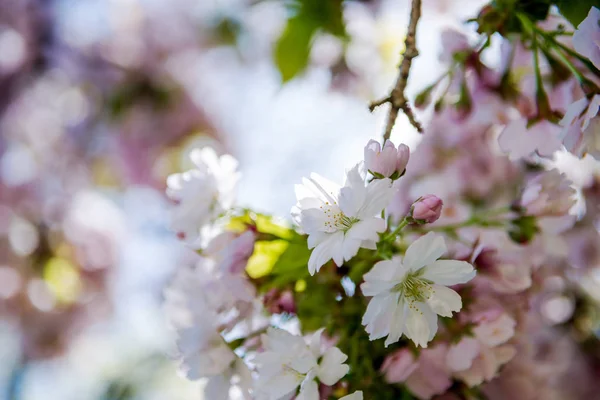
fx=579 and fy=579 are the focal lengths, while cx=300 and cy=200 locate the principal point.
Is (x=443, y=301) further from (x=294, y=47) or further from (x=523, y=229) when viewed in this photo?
(x=294, y=47)

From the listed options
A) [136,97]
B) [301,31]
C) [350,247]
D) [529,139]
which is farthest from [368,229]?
[136,97]

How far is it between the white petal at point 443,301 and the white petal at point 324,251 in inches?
2.6

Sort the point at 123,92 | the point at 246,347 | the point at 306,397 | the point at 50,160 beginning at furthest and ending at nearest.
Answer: the point at 50,160, the point at 123,92, the point at 246,347, the point at 306,397

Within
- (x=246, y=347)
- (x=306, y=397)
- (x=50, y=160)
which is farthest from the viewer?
(x=50, y=160)

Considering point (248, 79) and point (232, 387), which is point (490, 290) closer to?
point (232, 387)

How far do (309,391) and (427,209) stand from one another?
5.6 inches

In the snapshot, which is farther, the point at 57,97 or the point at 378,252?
the point at 57,97

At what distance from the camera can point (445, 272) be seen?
36 cm

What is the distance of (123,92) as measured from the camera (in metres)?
1.93

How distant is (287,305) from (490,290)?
0.17 meters

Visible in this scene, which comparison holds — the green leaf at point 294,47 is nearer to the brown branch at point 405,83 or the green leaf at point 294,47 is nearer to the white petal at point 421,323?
the brown branch at point 405,83

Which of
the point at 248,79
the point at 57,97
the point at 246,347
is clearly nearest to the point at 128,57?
the point at 57,97

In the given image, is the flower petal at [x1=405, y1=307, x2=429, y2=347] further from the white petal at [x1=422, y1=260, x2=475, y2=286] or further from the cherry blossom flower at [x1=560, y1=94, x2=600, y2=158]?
the cherry blossom flower at [x1=560, y1=94, x2=600, y2=158]

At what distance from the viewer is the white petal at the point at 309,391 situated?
377 mm
